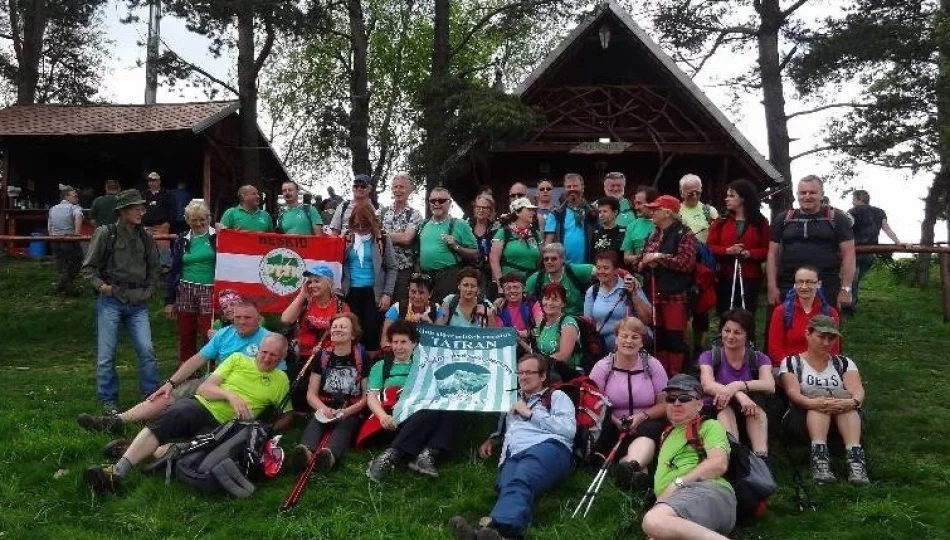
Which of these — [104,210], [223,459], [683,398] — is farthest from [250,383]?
[104,210]

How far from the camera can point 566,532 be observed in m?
5.29

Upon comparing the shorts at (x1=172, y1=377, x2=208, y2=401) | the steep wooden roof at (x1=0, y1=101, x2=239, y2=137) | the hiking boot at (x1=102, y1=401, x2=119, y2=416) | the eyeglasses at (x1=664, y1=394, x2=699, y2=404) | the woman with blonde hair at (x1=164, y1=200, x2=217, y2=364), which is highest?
the steep wooden roof at (x1=0, y1=101, x2=239, y2=137)

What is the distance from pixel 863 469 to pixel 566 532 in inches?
88.1

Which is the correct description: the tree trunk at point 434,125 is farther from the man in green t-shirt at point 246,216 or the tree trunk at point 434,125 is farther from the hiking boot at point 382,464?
the hiking boot at point 382,464

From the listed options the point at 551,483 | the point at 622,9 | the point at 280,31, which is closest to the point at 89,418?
the point at 551,483

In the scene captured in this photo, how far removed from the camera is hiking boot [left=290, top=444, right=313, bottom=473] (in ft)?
19.8

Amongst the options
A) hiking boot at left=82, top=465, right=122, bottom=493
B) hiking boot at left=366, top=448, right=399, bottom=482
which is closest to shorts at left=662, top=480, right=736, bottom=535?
hiking boot at left=366, top=448, right=399, bottom=482

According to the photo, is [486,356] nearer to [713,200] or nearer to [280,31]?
[280,31]

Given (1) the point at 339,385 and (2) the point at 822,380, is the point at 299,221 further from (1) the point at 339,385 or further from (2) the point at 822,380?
(2) the point at 822,380

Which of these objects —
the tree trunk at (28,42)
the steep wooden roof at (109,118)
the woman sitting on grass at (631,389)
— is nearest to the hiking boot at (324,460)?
the woman sitting on grass at (631,389)

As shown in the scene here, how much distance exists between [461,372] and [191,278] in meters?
3.26

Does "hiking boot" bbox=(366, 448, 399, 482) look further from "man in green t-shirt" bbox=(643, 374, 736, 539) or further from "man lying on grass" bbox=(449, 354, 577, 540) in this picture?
"man in green t-shirt" bbox=(643, 374, 736, 539)

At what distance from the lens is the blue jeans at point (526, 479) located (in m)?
5.11

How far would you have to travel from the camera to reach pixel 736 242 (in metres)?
7.66
